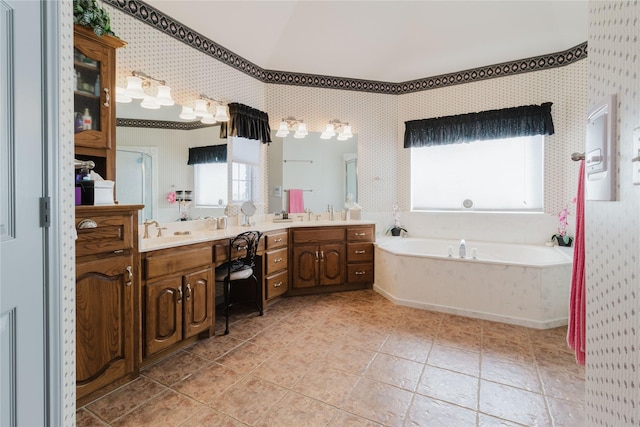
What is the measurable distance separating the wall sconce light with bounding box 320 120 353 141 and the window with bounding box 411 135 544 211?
3.38ft

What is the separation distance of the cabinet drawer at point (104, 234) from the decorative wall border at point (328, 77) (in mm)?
1848

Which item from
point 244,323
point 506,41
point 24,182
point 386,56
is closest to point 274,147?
point 386,56

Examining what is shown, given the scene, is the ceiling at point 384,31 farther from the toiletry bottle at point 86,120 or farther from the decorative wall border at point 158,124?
the toiletry bottle at point 86,120

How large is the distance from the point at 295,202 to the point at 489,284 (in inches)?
96.7

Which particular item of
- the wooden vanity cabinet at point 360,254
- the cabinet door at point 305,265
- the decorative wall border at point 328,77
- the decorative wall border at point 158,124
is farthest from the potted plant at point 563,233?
the decorative wall border at point 158,124

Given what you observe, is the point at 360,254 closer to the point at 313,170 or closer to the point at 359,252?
the point at 359,252

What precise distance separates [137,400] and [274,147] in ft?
9.96

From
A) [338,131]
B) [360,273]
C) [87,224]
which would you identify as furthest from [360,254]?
[87,224]

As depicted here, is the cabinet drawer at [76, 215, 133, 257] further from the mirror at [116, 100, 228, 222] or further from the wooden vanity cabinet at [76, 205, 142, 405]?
the mirror at [116, 100, 228, 222]

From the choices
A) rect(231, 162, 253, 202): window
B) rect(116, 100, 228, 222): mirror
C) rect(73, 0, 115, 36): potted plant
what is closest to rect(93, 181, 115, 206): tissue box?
rect(116, 100, 228, 222): mirror

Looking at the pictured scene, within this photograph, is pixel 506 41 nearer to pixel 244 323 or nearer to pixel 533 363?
pixel 533 363

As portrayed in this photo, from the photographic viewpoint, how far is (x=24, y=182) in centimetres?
85

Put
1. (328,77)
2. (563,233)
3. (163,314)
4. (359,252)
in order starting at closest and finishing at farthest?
(163,314)
(563,233)
(359,252)
(328,77)

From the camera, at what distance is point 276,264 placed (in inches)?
135
